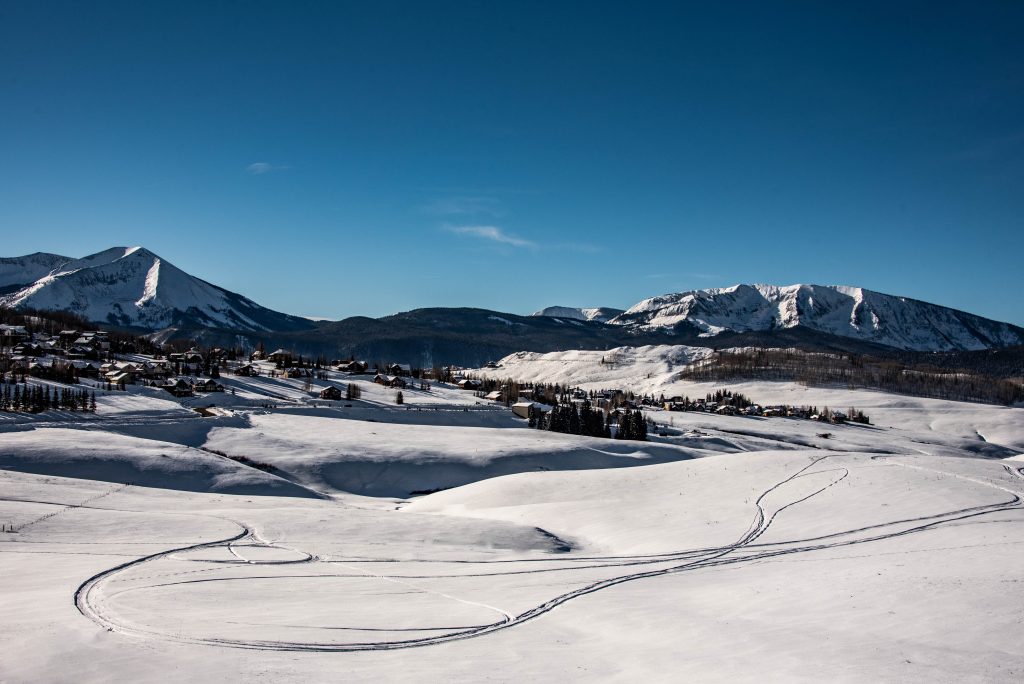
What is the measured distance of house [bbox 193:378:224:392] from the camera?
94.7m

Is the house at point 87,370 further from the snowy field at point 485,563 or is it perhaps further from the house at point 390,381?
the house at point 390,381

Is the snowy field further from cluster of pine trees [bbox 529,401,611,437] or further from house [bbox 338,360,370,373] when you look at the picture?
house [bbox 338,360,370,373]

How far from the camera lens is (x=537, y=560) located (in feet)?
97.1

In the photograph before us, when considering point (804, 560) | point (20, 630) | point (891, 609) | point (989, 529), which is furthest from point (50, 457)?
point (989, 529)

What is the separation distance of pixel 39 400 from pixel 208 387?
27.6 m

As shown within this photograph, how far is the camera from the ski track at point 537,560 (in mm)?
16109

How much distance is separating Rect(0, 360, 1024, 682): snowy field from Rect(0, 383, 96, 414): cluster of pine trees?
492 centimetres

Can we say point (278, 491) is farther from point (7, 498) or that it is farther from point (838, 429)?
point (838, 429)

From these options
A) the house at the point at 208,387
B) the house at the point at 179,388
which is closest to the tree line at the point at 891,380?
the house at the point at 208,387

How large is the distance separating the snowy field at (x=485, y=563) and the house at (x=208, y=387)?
2934cm

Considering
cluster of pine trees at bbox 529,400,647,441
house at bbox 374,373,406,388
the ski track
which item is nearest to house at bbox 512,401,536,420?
cluster of pine trees at bbox 529,400,647,441

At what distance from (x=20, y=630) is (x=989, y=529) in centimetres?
3319

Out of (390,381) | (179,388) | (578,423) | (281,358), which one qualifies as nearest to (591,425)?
(578,423)

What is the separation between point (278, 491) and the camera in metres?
48.9
